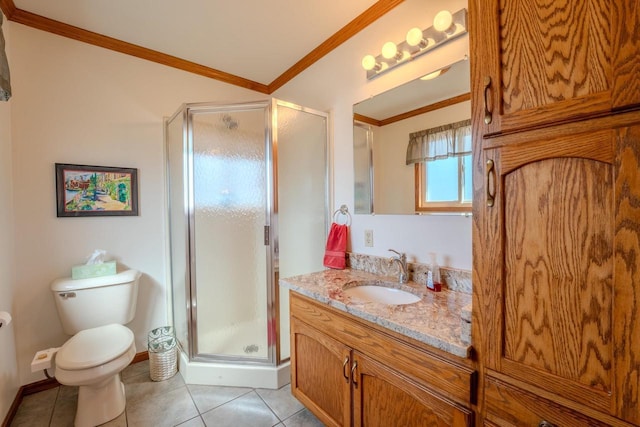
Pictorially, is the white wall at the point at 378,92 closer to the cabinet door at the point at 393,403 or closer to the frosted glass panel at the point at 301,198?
the frosted glass panel at the point at 301,198

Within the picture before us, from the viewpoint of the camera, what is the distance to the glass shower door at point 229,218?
6.37ft

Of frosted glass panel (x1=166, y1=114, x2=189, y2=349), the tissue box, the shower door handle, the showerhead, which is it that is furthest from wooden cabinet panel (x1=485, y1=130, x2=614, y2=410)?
the tissue box

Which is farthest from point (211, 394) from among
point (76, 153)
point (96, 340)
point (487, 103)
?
point (487, 103)

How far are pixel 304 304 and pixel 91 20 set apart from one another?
2.27 meters

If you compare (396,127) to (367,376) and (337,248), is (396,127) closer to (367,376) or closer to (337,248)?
(337,248)

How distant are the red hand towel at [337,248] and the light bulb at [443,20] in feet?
4.02

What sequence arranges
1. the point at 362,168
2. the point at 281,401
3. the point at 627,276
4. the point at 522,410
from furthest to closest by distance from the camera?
the point at 362,168
the point at 281,401
the point at 522,410
the point at 627,276

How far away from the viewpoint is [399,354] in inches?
39.7

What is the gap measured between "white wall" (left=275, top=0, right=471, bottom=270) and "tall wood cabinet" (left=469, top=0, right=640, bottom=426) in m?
0.59

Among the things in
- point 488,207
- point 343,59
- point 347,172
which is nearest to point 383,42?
point 343,59

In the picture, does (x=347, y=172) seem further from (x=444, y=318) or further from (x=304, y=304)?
(x=444, y=318)

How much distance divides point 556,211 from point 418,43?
115 centimetres

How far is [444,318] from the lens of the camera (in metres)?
1.03

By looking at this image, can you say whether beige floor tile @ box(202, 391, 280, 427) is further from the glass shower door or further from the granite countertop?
the granite countertop
